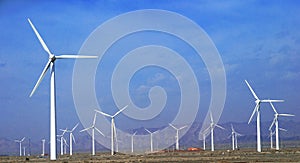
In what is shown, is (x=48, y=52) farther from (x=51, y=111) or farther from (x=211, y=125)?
(x=211, y=125)

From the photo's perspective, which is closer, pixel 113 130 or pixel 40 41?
pixel 40 41

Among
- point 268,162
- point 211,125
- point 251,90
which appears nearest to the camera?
point 268,162

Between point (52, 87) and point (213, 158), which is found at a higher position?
point (52, 87)

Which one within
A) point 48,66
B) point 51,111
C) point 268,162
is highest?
point 48,66

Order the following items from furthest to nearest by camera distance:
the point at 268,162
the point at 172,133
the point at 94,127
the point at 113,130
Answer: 1. the point at 172,133
2. the point at 94,127
3. the point at 113,130
4. the point at 268,162

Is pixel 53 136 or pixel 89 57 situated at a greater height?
pixel 89 57

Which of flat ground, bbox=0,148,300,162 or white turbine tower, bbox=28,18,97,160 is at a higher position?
white turbine tower, bbox=28,18,97,160

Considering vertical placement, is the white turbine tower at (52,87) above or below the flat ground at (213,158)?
above

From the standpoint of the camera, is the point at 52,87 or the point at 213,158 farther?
the point at 213,158

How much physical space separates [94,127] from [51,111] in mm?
85088

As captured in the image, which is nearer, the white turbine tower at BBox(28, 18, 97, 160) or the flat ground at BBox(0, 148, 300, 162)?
the white turbine tower at BBox(28, 18, 97, 160)

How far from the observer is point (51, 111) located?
58375 millimetres

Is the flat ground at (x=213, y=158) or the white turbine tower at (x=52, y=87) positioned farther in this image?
the flat ground at (x=213, y=158)

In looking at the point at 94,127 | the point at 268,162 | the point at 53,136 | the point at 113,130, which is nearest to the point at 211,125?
the point at 94,127
